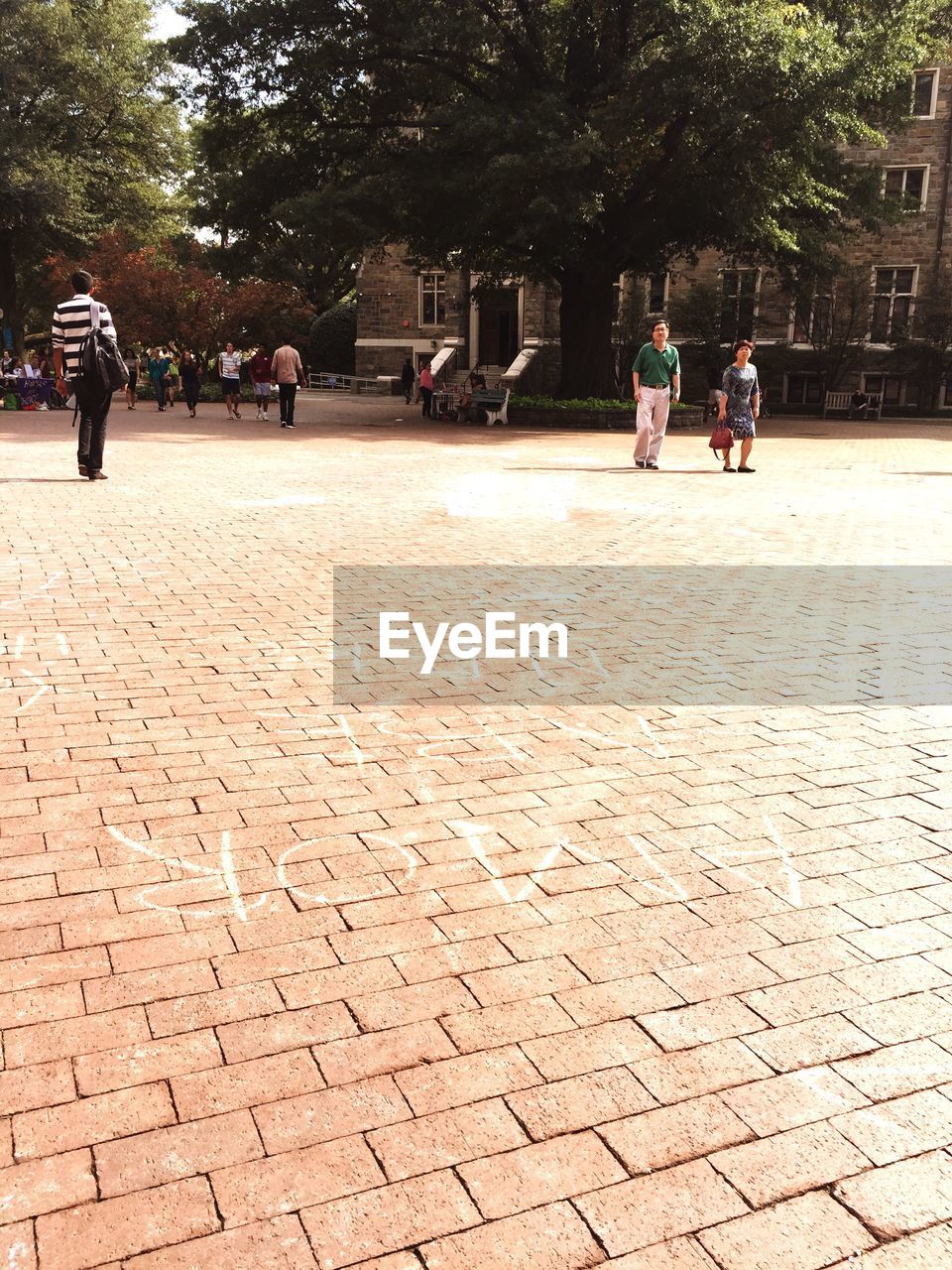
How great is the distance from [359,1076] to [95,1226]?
0.65 metres

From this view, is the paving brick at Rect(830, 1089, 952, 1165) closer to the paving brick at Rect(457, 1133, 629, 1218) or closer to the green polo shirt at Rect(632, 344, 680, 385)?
the paving brick at Rect(457, 1133, 629, 1218)

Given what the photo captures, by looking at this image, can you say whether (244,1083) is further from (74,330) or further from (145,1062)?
(74,330)

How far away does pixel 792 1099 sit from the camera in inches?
99.3

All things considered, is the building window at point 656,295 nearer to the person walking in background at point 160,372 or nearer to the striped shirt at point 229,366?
the striped shirt at point 229,366

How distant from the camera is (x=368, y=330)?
44.7 meters

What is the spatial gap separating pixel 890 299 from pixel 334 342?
2298cm

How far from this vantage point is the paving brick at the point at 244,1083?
2459 mm

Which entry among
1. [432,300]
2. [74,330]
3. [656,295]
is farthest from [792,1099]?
[432,300]

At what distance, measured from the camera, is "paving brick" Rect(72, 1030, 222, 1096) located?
2533mm

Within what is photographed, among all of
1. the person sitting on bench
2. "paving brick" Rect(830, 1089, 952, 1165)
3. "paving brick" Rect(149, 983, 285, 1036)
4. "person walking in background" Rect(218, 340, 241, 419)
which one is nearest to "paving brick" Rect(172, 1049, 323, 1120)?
"paving brick" Rect(149, 983, 285, 1036)

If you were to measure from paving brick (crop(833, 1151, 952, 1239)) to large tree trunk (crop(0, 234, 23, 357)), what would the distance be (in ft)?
150

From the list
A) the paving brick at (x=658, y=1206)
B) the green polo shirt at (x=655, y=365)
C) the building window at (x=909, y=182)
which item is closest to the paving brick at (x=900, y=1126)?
the paving brick at (x=658, y=1206)

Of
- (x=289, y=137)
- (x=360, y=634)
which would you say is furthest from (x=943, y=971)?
(x=289, y=137)

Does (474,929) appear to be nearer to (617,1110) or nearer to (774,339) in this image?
(617,1110)
